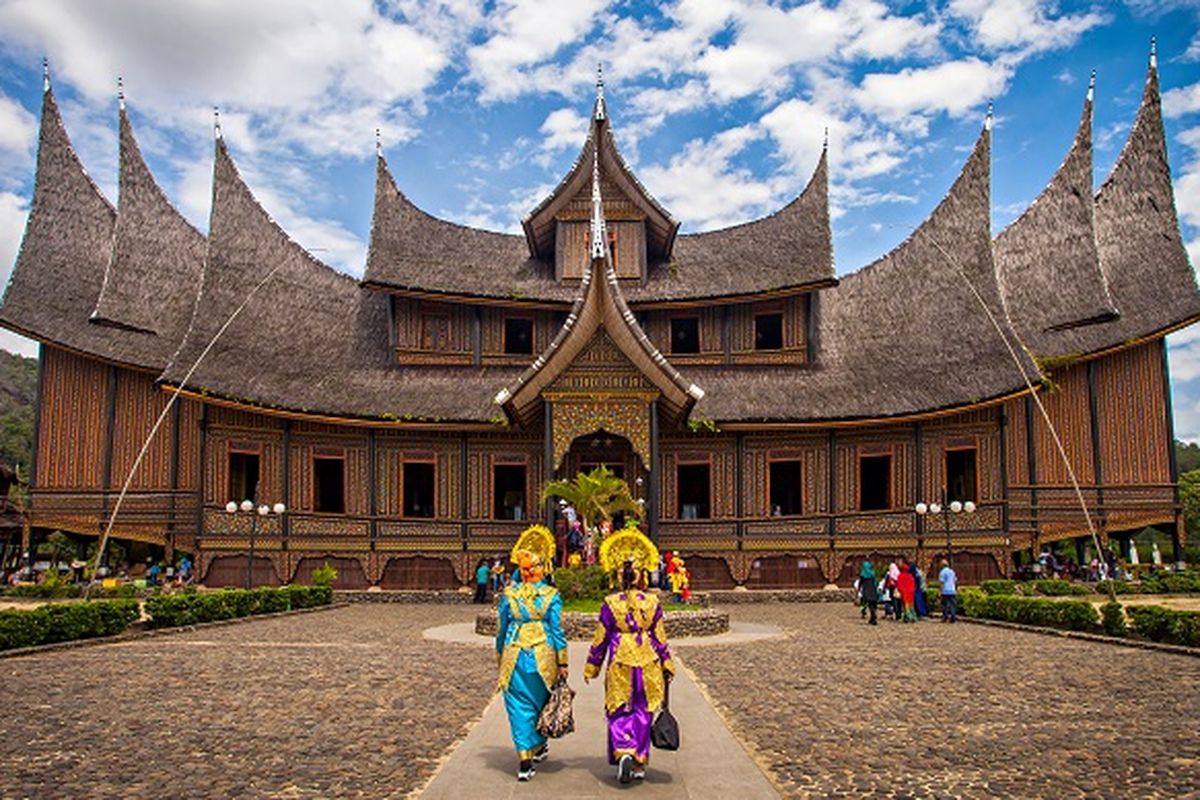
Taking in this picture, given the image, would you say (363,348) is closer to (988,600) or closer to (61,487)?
(61,487)

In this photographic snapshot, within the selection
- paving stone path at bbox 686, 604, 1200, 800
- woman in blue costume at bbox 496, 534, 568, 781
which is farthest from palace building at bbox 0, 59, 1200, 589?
woman in blue costume at bbox 496, 534, 568, 781

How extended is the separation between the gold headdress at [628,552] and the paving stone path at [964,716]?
161cm

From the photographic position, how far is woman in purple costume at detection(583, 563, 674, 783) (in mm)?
6215

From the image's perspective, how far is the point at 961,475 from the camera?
26672mm

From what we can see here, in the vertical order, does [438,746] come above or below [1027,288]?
below

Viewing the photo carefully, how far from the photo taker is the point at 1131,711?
870 centimetres

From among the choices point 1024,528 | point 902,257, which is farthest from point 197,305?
point 1024,528

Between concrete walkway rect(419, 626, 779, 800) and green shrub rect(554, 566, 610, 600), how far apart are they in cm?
856

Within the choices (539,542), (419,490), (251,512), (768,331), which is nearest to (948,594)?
(768,331)

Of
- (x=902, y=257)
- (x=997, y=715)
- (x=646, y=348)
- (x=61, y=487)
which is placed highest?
(x=902, y=257)

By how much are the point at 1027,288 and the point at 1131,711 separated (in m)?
22.9

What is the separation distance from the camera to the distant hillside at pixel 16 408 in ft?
163

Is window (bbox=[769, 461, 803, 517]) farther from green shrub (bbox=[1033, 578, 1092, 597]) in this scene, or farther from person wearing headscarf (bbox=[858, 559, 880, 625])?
person wearing headscarf (bbox=[858, 559, 880, 625])

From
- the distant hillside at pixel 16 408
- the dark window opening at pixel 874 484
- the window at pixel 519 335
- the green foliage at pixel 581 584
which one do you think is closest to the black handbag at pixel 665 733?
the green foliage at pixel 581 584
